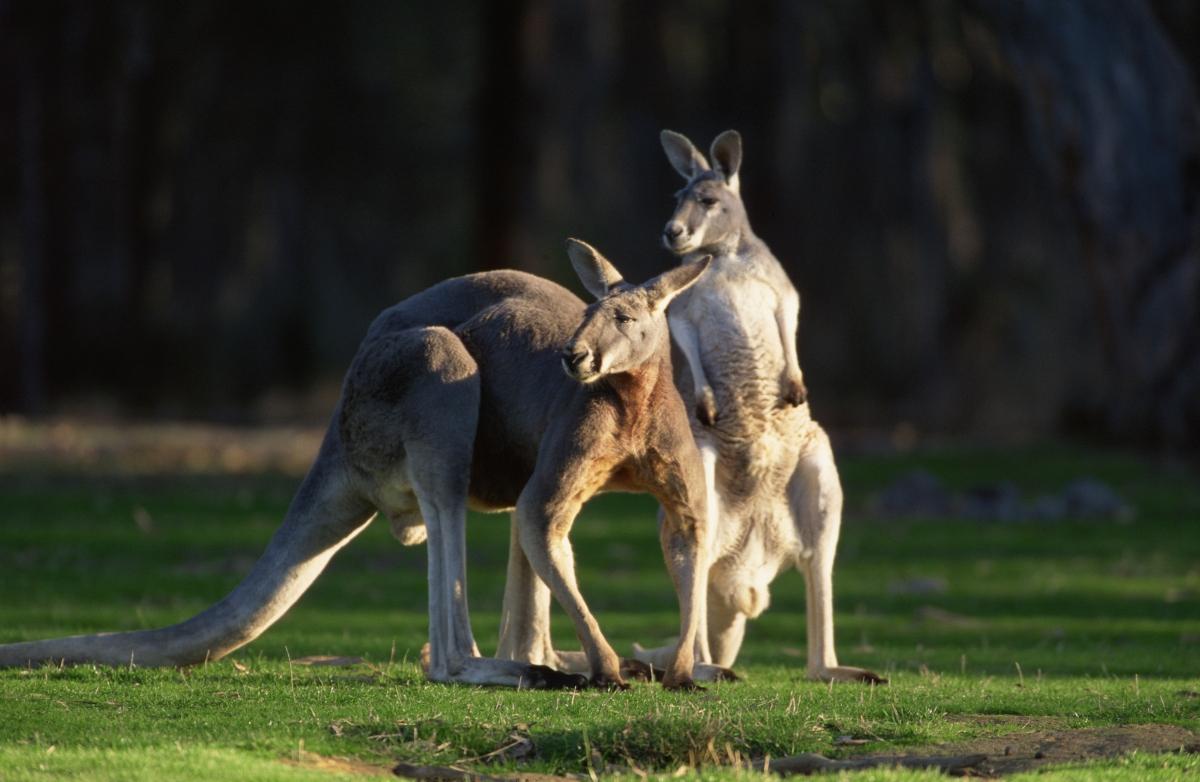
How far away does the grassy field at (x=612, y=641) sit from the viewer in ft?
18.2

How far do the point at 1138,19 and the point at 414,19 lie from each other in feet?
91.0

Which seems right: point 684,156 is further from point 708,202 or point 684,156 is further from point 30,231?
point 30,231

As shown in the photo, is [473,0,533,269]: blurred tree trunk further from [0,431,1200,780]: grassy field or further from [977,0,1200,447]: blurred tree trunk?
[977,0,1200,447]: blurred tree trunk

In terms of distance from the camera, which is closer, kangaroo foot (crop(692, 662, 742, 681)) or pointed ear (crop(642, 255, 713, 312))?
pointed ear (crop(642, 255, 713, 312))

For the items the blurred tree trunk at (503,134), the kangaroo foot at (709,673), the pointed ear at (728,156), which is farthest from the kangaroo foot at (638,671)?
the blurred tree trunk at (503,134)

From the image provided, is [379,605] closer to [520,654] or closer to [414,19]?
[520,654]

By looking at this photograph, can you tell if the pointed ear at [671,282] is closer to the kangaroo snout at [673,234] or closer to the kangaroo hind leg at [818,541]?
the kangaroo snout at [673,234]

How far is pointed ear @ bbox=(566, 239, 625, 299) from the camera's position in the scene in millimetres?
6852

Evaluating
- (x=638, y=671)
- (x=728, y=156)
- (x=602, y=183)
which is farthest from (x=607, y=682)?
(x=602, y=183)

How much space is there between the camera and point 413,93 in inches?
1827

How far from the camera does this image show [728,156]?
7500 mm

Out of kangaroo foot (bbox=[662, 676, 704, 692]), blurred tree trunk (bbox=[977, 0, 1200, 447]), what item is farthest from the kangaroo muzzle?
blurred tree trunk (bbox=[977, 0, 1200, 447])

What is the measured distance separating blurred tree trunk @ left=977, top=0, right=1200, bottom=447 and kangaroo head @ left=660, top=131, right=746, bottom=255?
33.5ft

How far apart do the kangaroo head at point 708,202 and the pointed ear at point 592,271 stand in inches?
14.9
